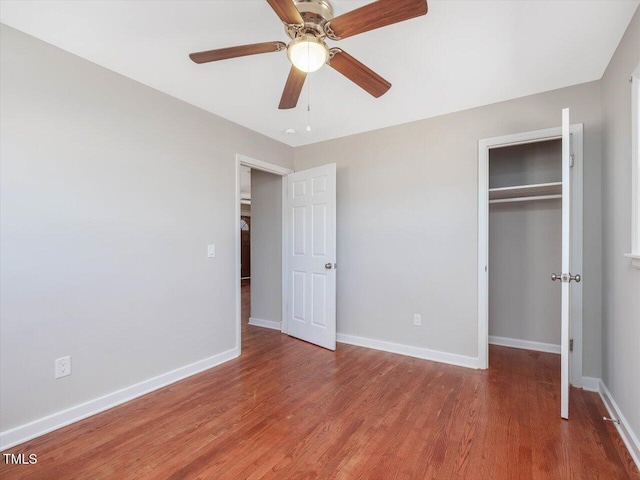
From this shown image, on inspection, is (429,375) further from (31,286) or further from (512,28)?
A: (31,286)

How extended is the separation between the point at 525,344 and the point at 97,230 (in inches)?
165

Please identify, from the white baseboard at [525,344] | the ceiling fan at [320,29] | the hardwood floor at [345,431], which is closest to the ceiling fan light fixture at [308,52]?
the ceiling fan at [320,29]

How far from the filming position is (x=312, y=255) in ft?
12.1

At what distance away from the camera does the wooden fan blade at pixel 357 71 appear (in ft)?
5.54

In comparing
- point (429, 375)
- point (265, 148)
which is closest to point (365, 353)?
point (429, 375)

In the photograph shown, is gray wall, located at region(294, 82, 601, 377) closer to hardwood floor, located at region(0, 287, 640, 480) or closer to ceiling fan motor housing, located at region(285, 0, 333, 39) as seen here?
hardwood floor, located at region(0, 287, 640, 480)

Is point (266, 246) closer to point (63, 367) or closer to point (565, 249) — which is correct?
point (63, 367)

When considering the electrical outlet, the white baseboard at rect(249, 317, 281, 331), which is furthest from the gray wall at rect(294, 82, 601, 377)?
the electrical outlet

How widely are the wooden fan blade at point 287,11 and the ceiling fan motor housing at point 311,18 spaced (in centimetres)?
6

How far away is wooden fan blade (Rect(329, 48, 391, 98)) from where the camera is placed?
1.69m

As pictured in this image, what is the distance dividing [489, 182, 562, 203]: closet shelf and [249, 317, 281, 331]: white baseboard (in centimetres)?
303

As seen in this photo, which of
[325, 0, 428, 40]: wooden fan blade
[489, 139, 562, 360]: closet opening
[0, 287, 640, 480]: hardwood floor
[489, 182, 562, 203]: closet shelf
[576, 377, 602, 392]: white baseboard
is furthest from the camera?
[489, 139, 562, 360]: closet opening

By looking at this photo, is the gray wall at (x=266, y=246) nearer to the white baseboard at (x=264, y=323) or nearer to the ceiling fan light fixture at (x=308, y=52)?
the white baseboard at (x=264, y=323)

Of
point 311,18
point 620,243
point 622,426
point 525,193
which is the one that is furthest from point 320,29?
point 622,426
